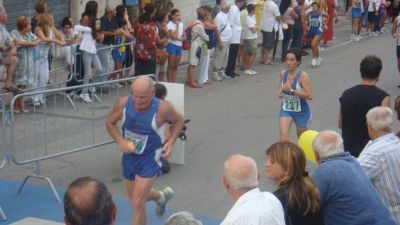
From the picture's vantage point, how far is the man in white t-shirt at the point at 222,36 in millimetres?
17141

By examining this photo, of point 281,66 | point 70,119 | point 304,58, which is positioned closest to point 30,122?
point 70,119

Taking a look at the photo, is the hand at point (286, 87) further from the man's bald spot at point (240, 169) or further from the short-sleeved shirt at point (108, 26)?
the short-sleeved shirt at point (108, 26)

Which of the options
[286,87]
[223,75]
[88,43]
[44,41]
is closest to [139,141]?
[286,87]

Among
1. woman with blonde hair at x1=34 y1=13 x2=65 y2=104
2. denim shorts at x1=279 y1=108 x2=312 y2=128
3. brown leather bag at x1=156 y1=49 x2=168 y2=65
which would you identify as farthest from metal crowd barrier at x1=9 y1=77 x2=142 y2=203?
brown leather bag at x1=156 y1=49 x2=168 y2=65

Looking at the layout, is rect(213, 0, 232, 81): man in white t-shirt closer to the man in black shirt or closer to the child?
the child

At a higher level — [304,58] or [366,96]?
[366,96]

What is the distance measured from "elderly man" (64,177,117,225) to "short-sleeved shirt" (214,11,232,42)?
13.4 meters

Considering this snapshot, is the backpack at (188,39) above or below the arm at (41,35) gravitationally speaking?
below

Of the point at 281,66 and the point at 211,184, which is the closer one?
the point at 211,184

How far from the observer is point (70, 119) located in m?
10.6

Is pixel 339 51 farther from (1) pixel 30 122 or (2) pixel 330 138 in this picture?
(2) pixel 330 138

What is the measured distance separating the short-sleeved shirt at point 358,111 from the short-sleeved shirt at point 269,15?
11.5 m

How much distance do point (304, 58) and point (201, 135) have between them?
9.29m

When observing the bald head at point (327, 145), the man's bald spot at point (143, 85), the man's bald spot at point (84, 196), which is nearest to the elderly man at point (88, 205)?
the man's bald spot at point (84, 196)
